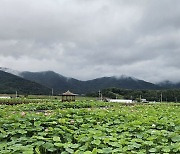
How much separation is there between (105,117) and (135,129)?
6.58 ft

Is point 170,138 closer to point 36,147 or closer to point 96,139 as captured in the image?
point 96,139

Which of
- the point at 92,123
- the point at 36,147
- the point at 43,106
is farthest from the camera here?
the point at 43,106

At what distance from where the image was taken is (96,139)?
5.42 meters

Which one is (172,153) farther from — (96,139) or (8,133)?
(8,133)

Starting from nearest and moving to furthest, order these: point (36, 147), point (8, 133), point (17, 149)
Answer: point (17, 149) < point (36, 147) < point (8, 133)

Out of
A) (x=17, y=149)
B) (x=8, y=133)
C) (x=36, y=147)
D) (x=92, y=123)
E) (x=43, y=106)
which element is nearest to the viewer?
(x=17, y=149)

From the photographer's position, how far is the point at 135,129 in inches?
264

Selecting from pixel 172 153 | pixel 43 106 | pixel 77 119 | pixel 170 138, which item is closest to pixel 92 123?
pixel 77 119

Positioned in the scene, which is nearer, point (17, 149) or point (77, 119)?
point (17, 149)

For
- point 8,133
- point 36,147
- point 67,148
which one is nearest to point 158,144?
point 67,148

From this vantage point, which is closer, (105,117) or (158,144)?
(158,144)

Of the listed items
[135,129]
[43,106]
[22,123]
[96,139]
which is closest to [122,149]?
[96,139]

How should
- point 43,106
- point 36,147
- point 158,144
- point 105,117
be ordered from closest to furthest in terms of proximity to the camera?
point 36,147, point 158,144, point 105,117, point 43,106

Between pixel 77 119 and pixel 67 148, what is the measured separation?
8.98ft
